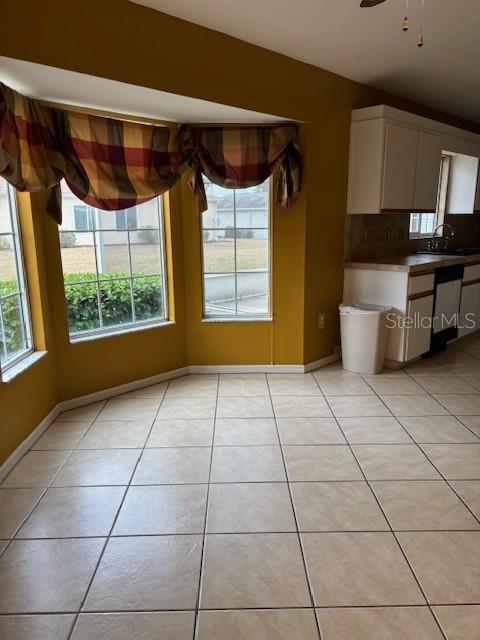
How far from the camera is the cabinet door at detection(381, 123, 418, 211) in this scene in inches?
146

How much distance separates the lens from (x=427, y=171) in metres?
4.14

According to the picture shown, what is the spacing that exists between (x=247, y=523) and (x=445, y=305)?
320cm

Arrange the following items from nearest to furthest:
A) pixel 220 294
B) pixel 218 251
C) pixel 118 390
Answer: pixel 118 390 → pixel 218 251 → pixel 220 294

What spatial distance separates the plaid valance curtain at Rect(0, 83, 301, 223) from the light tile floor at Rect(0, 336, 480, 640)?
5.10 ft

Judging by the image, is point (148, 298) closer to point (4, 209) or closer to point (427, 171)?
point (4, 209)

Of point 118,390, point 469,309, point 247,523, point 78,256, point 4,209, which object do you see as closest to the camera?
point 247,523

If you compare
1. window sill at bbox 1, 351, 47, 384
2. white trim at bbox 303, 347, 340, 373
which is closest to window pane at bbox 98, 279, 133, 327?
window sill at bbox 1, 351, 47, 384

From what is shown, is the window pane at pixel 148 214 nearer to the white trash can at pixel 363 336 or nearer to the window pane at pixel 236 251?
the window pane at pixel 236 251

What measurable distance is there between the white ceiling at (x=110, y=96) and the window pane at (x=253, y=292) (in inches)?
47.7

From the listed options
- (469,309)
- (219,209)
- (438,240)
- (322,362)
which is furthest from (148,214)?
(438,240)

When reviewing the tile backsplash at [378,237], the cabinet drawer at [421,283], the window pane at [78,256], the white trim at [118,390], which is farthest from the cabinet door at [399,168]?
the window pane at [78,256]

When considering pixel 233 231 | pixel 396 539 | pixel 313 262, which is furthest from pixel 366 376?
pixel 396 539

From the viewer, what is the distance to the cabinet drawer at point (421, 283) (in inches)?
147

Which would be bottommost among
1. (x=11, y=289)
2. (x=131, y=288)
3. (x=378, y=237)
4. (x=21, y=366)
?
(x=21, y=366)
